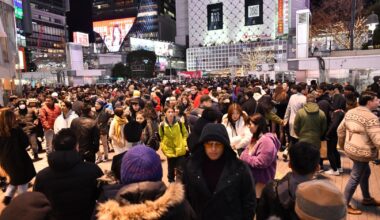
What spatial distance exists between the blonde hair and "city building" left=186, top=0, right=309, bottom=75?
76.2 metres

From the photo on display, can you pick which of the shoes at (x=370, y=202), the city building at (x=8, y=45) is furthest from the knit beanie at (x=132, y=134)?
the city building at (x=8, y=45)

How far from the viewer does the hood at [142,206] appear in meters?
1.78

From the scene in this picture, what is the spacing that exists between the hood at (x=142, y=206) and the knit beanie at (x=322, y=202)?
0.74m

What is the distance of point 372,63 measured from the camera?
16.4 meters

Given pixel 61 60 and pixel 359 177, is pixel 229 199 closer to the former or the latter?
pixel 359 177

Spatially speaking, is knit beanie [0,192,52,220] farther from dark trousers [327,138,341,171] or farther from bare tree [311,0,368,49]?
bare tree [311,0,368,49]

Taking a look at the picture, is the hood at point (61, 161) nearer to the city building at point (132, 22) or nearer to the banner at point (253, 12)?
the banner at point (253, 12)

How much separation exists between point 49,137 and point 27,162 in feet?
13.1

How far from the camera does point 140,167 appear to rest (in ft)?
6.73

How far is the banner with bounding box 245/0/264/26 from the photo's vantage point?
91.1 metres

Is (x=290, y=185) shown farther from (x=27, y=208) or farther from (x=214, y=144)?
(x=27, y=208)

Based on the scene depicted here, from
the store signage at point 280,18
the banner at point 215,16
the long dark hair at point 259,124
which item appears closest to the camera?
the long dark hair at point 259,124

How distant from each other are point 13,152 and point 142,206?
4.02m

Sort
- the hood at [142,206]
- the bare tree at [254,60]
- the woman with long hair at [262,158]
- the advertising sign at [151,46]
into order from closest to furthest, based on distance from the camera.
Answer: the hood at [142,206]
the woman with long hair at [262,158]
the bare tree at [254,60]
the advertising sign at [151,46]
